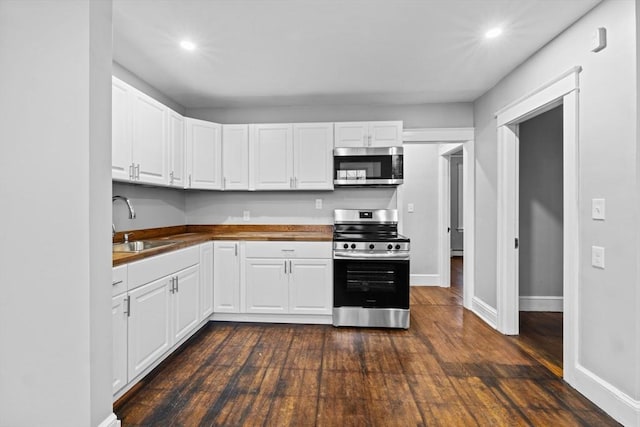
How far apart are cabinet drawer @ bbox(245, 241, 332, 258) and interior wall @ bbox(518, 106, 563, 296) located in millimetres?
2324

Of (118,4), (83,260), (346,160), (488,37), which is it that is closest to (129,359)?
(83,260)

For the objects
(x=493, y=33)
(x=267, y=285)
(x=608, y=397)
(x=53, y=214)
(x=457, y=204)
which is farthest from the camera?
(x=457, y=204)

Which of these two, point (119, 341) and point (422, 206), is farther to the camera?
point (422, 206)

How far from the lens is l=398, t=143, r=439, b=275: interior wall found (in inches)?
203

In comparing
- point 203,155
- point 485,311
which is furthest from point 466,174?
point 203,155

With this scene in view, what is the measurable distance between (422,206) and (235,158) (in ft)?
9.47

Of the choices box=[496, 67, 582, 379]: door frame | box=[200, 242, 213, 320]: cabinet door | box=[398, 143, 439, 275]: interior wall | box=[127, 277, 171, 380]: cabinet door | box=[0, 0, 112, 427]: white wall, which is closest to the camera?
box=[0, 0, 112, 427]: white wall

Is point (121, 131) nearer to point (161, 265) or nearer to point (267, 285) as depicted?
point (161, 265)

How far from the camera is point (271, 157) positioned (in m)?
3.91

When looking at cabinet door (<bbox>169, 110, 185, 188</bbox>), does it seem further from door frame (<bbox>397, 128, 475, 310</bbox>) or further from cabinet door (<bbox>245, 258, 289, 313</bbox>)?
door frame (<bbox>397, 128, 475, 310</bbox>)

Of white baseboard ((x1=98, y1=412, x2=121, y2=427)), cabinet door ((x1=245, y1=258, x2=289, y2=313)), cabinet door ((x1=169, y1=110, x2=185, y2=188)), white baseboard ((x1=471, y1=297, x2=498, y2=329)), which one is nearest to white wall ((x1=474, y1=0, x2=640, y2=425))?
white baseboard ((x1=471, y1=297, x2=498, y2=329))

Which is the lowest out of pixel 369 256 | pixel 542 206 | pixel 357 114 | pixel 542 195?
pixel 369 256

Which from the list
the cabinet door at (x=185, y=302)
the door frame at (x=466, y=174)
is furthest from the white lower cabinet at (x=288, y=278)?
the door frame at (x=466, y=174)

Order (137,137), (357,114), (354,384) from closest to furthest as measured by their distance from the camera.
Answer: (354,384)
(137,137)
(357,114)
